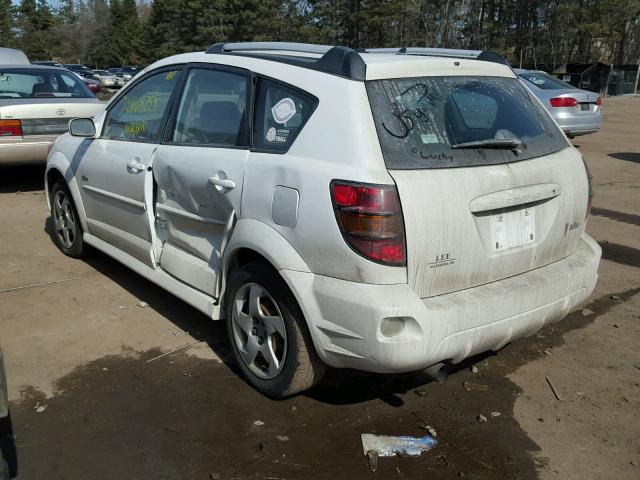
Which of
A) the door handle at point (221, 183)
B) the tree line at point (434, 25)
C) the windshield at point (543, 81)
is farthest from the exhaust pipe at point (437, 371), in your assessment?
the tree line at point (434, 25)

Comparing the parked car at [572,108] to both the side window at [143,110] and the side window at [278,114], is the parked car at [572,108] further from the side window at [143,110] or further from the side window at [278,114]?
the side window at [278,114]

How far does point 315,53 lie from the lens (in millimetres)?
3662

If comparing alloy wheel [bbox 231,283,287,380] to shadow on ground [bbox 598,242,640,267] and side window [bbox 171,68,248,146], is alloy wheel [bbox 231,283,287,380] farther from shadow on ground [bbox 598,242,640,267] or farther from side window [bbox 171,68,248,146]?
shadow on ground [bbox 598,242,640,267]

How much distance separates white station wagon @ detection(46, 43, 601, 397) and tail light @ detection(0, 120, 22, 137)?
483cm

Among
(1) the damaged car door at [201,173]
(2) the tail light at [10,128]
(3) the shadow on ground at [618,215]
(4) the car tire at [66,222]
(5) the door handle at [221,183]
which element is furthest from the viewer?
(2) the tail light at [10,128]

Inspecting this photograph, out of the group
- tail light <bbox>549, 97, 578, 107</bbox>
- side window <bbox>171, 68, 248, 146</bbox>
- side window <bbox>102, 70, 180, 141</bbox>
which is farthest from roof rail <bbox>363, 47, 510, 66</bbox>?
tail light <bbox>549, 97, 578, 107</bbox>

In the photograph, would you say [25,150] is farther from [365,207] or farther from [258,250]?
[365,207]

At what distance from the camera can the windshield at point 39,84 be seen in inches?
358

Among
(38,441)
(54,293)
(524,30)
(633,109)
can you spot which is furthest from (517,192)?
(524,30)

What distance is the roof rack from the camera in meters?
3.17

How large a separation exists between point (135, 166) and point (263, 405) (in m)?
1.89

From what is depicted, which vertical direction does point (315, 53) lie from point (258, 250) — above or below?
above

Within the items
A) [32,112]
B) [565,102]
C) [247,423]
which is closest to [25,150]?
[32,112]

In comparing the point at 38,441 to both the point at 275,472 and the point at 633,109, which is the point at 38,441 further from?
the point at 633,109
